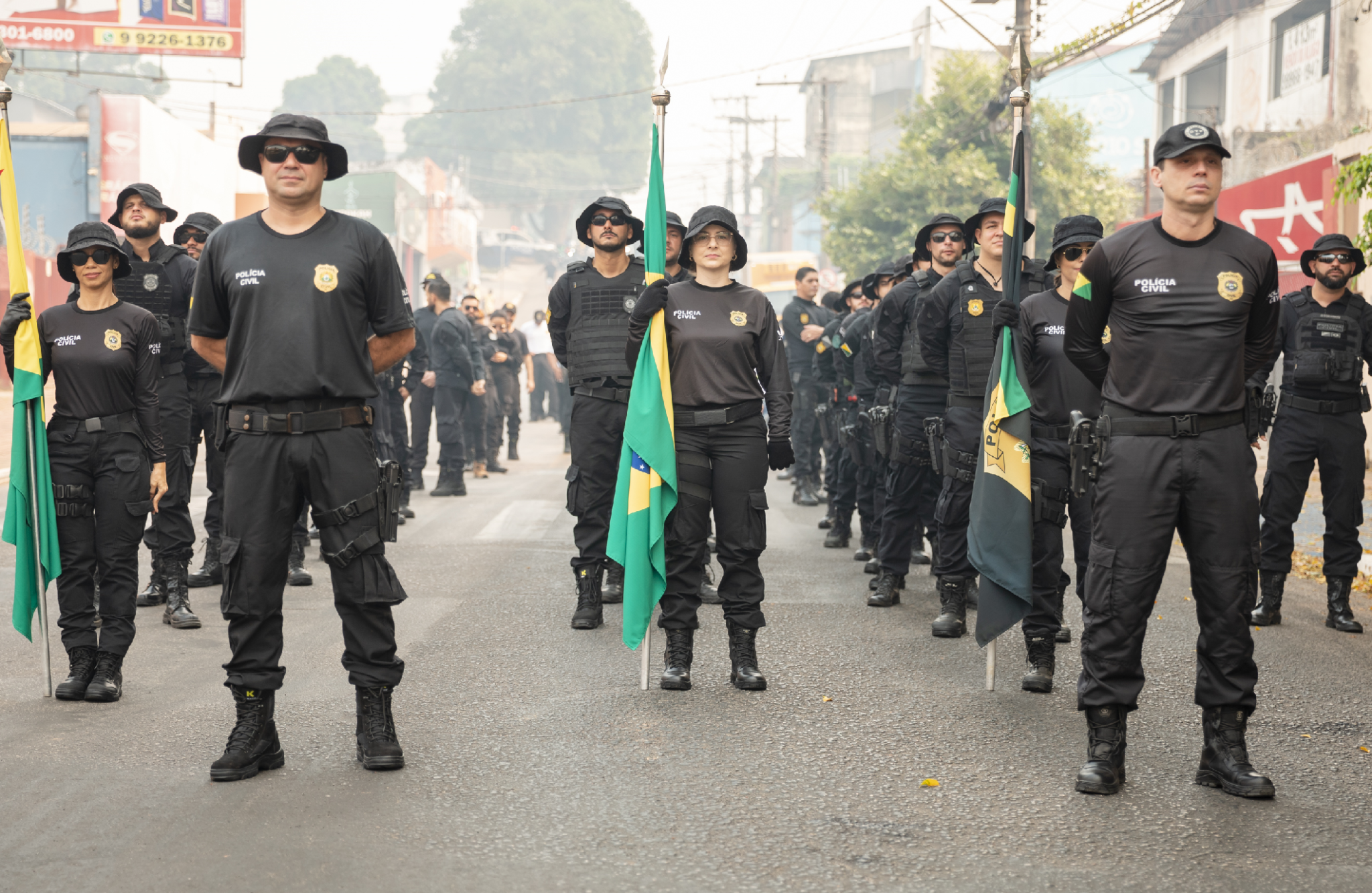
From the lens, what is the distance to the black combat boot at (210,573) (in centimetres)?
910

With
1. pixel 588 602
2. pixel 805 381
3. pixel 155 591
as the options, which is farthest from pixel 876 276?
pixel 155 591

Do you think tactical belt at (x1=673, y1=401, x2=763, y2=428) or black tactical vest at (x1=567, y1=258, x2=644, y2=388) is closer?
tactical belt at (x1=673, y1=401, x2=763, y2=428)

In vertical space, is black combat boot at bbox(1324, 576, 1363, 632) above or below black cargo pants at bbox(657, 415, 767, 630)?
below

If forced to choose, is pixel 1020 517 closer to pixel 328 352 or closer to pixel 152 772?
pixel 328 352

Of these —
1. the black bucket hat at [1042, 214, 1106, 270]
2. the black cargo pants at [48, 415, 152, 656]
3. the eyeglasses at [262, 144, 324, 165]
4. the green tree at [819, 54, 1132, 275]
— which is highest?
the green tree at [819, 54, 1132, 275]

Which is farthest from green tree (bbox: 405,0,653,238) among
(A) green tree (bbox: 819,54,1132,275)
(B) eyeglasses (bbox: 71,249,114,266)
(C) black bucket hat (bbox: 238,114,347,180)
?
(C) black bucket hat (bbox: 238,114,347,180)

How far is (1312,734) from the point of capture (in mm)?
5695

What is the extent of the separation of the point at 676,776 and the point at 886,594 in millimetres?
3870

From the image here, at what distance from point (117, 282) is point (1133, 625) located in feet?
19.4

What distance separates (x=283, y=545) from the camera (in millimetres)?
5125

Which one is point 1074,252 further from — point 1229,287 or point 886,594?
point 886,594

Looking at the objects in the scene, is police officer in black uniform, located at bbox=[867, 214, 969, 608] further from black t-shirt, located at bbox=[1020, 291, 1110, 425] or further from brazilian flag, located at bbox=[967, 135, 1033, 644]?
brazilian flag, located at bbox=[967, 135, 1033, 644]

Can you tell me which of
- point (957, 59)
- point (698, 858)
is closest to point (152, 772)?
point (698, 858)

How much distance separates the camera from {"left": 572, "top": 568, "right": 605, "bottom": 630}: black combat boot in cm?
796
